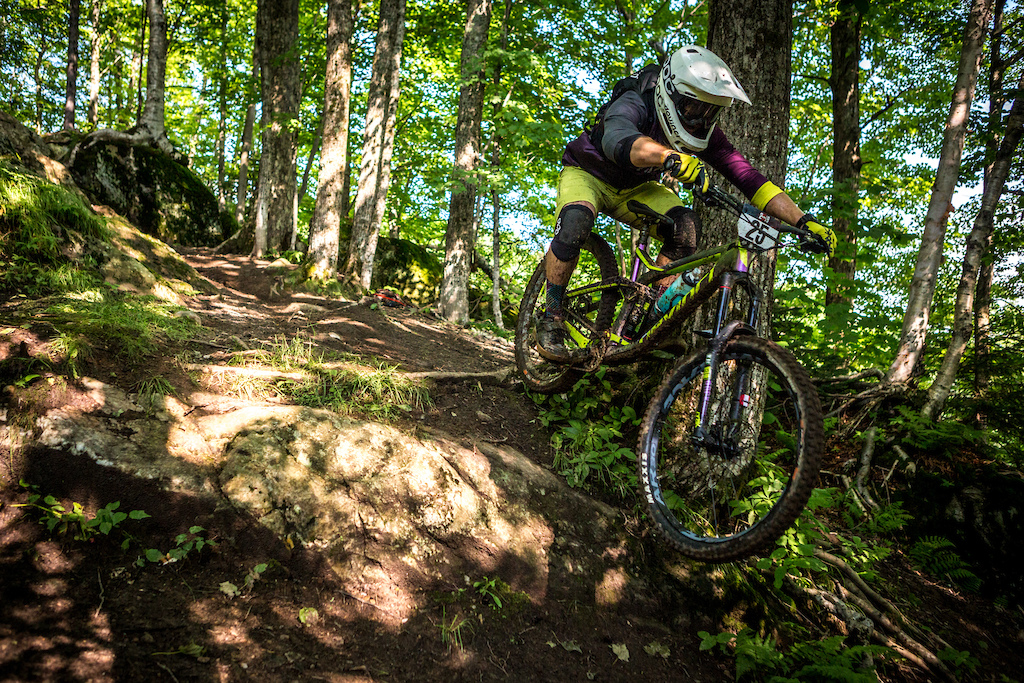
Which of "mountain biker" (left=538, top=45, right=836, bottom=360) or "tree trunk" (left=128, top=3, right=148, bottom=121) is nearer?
"mountain biker" (left=538, top=45, right=836, bottom=360)

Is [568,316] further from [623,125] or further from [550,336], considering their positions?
[623,125]

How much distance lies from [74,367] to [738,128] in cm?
464

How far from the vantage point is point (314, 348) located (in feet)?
14.4

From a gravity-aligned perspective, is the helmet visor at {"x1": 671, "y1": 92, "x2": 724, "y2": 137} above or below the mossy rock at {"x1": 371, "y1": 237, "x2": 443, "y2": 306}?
above

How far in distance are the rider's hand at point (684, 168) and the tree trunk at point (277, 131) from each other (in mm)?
10250

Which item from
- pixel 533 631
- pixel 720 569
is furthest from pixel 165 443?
pixel 720 569

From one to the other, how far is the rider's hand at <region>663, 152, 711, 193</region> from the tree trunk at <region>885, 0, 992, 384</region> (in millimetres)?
4687

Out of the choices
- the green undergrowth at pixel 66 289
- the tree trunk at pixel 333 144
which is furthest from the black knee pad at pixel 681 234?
the tree trunk at pixel 333 144

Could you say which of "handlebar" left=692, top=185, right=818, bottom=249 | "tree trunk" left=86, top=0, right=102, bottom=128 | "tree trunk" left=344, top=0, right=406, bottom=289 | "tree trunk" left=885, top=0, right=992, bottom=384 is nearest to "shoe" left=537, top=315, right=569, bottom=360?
"handlebar" left=692, top=185, right=818, bottom=249

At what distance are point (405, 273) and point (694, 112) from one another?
10294 mm

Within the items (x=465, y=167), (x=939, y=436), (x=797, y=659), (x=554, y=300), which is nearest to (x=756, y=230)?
(x=554, y=300)

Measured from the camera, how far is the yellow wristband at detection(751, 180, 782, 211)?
3150 millimetres

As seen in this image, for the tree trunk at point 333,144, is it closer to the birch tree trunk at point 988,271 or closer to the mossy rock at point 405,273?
the mossy rock at point 405,273

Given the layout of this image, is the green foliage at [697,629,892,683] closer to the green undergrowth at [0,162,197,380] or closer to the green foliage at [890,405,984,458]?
the green foliage at [890,405,984,458]
